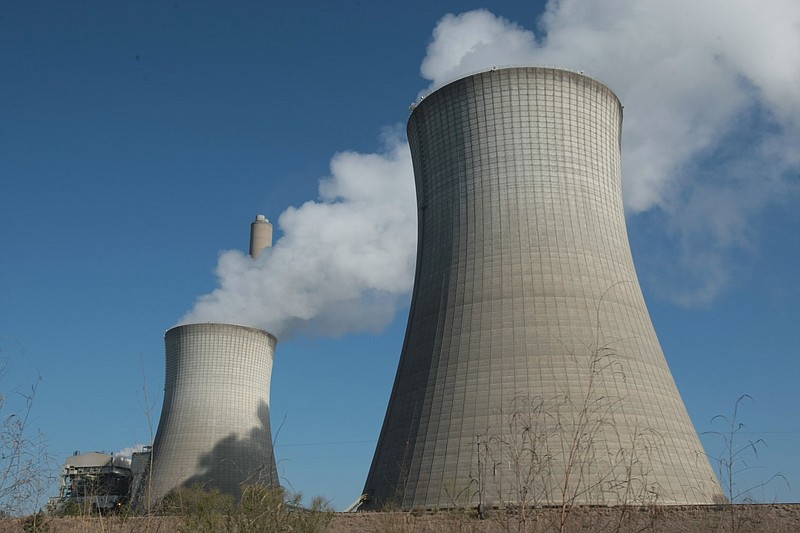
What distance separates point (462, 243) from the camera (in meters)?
13.8

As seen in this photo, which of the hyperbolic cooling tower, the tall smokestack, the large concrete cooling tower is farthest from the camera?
the tall smokestack

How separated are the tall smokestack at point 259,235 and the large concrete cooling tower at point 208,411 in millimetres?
18436

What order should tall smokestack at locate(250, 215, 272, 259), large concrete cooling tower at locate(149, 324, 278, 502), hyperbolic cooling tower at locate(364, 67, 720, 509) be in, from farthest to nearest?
tall smokestack at locate(250, 215, 272, 259)
large concrete cooling tower at locate(149, 324, 278, 502)
hyperbolic cooling tower at locate(364, 67, 720, 509)

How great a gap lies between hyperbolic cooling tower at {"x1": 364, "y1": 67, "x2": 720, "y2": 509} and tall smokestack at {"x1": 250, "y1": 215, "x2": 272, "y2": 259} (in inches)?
1233

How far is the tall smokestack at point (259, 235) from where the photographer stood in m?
45.4

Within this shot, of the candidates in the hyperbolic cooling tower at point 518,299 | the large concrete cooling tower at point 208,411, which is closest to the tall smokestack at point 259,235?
the large concrete cooling tower at point 208,411

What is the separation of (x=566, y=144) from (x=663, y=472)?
6.12m

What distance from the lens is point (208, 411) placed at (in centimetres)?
2583

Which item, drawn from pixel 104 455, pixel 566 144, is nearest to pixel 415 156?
pixel 566 144

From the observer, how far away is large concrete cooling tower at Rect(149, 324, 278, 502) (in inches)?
Result: 1000

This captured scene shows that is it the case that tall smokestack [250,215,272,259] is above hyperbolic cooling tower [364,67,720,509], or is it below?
above

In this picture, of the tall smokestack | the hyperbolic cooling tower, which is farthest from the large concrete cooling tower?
the tall smokestack

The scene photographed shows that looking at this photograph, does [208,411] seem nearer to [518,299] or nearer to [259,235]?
[518,299]

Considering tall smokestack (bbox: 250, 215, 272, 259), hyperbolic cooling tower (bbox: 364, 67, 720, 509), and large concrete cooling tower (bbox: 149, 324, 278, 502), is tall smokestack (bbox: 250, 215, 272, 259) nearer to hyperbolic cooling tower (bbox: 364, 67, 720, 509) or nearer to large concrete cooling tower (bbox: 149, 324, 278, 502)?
large concrete cooling tower (bbox: 149, 324, 278, 502)
